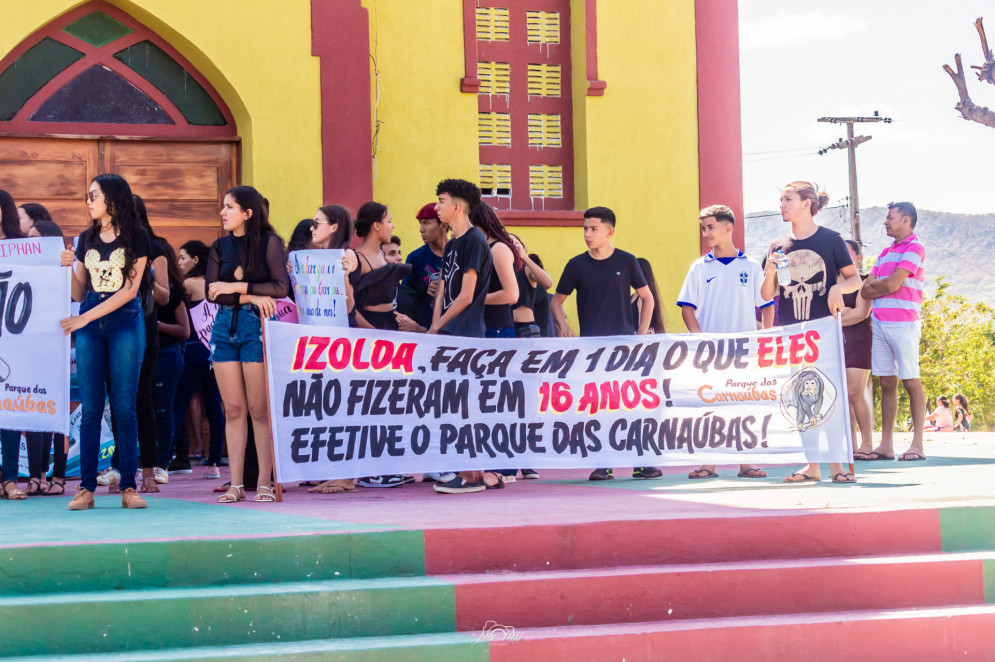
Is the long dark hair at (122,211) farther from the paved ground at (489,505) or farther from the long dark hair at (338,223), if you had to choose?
the paved ground at (489,505)

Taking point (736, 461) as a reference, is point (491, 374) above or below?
above

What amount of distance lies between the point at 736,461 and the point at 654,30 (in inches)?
260

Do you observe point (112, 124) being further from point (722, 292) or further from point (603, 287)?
point (722, 292)

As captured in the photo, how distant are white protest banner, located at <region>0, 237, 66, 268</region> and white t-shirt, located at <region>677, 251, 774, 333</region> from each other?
4376 millimetres

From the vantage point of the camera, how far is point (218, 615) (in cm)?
445

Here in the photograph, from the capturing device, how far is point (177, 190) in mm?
10625

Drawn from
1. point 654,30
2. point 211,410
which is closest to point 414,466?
point 211,410

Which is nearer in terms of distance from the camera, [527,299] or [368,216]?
[368,216]

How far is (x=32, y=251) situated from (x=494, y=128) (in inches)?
250

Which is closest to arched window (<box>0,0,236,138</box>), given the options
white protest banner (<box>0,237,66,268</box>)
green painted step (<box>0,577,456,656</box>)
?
white protest banner (<box>0,237,66,268</box>)

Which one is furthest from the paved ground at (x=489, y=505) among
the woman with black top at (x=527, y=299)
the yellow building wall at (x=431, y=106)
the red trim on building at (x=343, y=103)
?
the yellow building wall at (x=431, y=106)

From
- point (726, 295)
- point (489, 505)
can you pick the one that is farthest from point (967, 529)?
point (726, 295)

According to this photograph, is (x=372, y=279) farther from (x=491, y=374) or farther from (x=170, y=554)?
(x=170, y=554)

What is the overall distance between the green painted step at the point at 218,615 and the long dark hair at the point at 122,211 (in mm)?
2486
